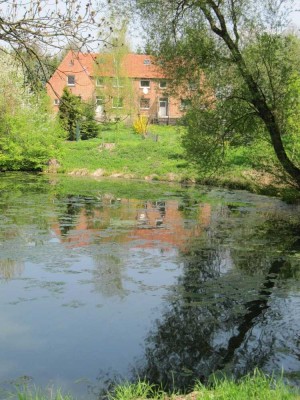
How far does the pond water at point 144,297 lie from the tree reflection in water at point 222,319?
0.06 feet

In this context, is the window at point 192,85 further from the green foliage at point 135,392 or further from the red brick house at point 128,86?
the red brick house at point 128,86

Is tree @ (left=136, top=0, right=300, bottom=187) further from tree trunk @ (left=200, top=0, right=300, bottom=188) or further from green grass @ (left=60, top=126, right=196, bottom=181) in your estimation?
green grass @ (left=60, top=126, right=196, bottom=181)

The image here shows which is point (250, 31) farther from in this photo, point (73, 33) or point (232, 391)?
point (232, 391)

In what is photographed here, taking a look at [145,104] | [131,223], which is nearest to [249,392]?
[131,223]

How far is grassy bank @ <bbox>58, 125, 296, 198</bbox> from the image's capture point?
27.1 meters

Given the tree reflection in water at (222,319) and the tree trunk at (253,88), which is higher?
the tree trunk at (253,88)

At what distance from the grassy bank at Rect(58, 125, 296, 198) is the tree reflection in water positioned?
12.6m

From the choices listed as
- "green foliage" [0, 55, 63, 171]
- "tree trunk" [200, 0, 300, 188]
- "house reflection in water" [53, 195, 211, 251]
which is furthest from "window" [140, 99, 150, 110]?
"tree trunk" [200, 0, 300, 188]


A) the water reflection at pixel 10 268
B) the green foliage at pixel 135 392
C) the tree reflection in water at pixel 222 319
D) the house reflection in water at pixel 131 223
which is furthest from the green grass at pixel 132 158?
the green foliage at pixel 135 392

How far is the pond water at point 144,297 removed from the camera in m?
6.52

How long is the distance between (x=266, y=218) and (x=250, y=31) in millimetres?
6226

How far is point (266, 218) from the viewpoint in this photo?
17938 millimetres

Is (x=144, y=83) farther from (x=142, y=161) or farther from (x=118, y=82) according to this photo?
(x=142, y=161)

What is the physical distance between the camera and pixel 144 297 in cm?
911
